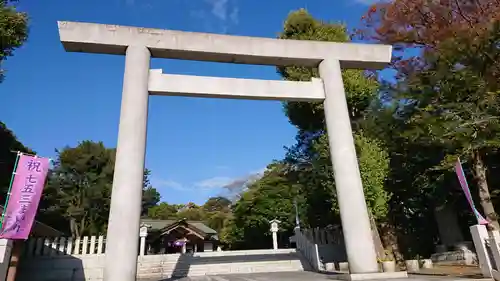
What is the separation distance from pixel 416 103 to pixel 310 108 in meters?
4.65

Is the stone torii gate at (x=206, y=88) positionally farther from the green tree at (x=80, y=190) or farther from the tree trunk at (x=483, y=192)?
the green tree at (x=80, y=190)

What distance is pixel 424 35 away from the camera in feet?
46.3

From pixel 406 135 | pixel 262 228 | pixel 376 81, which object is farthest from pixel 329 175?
pixel 262 228

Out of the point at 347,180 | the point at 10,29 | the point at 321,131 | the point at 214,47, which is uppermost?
the point at 10,29

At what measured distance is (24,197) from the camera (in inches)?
252

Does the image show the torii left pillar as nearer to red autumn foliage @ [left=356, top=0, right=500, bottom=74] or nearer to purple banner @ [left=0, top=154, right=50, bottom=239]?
purple banner @ [left=0, top=154, right=50, bottom=239]

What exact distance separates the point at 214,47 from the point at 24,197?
510 centimetres

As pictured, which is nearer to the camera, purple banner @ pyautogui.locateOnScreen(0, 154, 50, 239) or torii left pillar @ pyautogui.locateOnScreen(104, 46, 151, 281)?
purple banner @ pyautogui.locateOnScreen(0, 154, 50, 239)

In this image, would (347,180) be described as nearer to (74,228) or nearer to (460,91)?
(460,91)

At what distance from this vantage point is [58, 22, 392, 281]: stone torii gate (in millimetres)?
6648

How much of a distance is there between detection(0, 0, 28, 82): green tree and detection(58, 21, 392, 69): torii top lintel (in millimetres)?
4794

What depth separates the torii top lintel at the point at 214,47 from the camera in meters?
7.67

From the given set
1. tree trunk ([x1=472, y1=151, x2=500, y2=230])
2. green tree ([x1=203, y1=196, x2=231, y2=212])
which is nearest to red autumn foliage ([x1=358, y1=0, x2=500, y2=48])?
tree trunk ([x1=472, y1=151, x2=500, y2=230])

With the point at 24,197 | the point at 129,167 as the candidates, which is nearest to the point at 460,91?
the point at 129,167
